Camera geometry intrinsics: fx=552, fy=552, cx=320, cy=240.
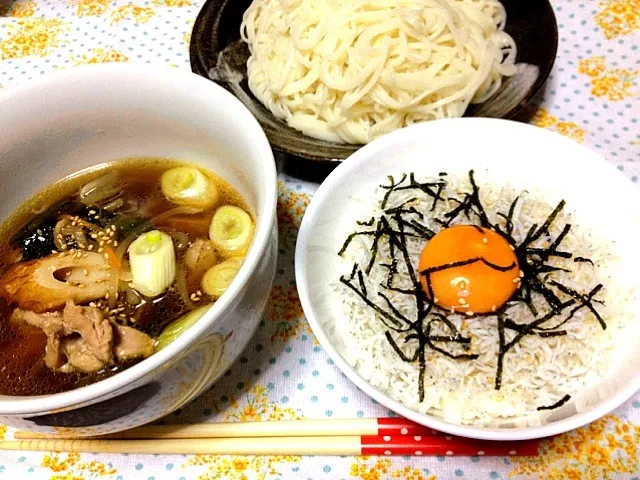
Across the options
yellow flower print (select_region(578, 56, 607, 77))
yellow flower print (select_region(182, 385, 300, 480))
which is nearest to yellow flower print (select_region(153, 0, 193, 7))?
yellow flower print (select_region(578, 56, 607, 77))

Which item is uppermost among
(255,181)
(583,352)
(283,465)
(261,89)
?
(255,181)

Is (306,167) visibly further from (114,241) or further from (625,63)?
(625,63)

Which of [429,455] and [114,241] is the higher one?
[114,241]

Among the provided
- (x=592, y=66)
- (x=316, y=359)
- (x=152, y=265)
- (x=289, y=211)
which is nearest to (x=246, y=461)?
(x=316, y=359)

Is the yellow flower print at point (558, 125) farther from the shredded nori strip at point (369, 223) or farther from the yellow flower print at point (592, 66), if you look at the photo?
the shredded nori strip at point (369, 223)

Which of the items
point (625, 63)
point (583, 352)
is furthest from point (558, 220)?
point (625, 63)
